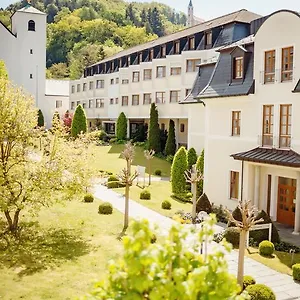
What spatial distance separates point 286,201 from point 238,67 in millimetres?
7083

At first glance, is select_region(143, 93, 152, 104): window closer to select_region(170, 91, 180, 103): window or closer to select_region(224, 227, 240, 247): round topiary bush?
select_region(170, 91, 180, 103): window

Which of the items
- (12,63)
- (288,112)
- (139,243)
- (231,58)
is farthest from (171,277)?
(12,63)

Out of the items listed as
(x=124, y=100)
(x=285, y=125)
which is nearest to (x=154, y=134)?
(x=124, y=100)

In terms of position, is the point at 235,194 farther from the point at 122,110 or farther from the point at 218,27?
the point at 122,110

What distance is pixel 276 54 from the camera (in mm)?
18625

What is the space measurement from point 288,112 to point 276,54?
2.68 metres

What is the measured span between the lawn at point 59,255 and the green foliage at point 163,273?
27.2 ft

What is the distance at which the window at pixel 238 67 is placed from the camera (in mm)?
20938

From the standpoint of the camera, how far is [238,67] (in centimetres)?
2122

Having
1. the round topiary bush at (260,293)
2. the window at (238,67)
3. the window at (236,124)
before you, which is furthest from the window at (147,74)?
the round topiary bush at (260,293)

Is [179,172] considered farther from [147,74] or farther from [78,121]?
[78,121]

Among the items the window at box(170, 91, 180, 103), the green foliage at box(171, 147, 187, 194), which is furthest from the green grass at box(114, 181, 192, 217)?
the window at box(170, 91, 180, 103)

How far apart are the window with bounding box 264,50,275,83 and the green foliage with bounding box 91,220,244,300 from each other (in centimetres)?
1627

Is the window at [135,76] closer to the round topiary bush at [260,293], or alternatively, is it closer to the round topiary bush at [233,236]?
the round topiary bush at [233,236]
